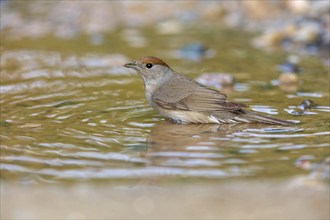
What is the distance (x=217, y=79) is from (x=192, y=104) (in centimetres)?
178

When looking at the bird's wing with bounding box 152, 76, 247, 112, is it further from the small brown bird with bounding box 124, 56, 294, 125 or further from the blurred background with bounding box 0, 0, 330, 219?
the blurred background with bounding box 0, 0, 330, 219

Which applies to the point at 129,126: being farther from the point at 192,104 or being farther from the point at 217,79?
the point at 217,79

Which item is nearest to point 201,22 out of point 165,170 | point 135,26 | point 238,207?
point 135,26

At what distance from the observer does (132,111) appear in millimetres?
7977

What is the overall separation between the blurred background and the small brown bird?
0.38 feet

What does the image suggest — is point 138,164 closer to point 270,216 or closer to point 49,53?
point 270,216

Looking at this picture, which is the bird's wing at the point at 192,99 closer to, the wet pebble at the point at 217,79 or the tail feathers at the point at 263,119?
the tail feathers at the point at 263,119

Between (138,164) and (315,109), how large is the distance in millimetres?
2520

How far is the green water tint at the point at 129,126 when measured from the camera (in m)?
5.92

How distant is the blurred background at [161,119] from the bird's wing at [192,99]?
189 mm

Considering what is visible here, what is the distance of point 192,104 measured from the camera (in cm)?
763

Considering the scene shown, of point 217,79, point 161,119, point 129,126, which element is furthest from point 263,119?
point 217,79

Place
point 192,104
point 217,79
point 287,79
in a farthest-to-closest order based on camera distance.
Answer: point 217,79 < point 287,79 < point 192,104

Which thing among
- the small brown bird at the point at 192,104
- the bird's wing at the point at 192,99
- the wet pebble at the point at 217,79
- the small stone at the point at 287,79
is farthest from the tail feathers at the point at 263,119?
the small stone at the point at 287,79
